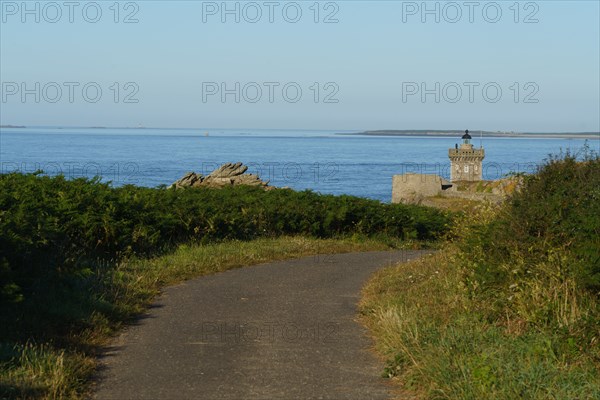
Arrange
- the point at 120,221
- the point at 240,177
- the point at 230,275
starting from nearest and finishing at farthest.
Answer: the point at 230,275 < the point at 120,221 < the point at 240,177

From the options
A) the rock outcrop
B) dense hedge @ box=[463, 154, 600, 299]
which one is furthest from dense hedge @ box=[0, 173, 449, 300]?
the rock outcrop

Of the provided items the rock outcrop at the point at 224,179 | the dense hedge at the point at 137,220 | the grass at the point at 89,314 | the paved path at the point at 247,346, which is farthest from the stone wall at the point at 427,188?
the paved path at the point at 247,346

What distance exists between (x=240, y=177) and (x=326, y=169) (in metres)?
115

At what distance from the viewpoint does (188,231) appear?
16953 mm

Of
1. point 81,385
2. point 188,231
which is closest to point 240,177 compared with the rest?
point 188,231

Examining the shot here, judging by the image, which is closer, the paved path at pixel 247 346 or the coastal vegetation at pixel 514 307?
the coastal vegetation at pixel 514 307

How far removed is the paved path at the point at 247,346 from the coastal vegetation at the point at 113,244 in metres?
0.42

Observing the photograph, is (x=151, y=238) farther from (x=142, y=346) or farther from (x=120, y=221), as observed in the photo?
(x=142, y=346)

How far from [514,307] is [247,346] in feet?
10.8

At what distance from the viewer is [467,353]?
25.5 feet

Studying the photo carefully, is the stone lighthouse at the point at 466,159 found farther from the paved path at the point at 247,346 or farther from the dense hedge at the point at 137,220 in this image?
the paved path at the point at 247,346

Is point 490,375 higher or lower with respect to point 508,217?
lower

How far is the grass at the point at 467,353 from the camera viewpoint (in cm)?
675

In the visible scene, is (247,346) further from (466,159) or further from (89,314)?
(466,159)
